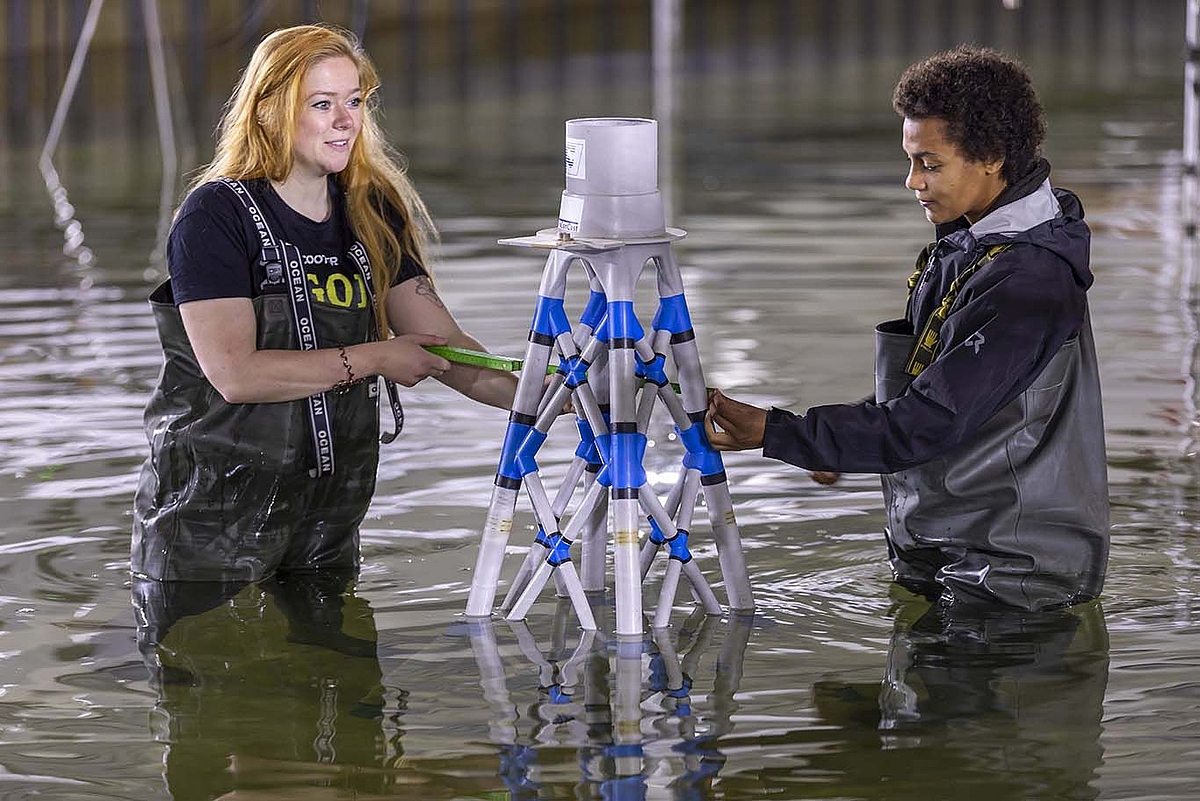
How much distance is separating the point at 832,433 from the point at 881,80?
13.9 m

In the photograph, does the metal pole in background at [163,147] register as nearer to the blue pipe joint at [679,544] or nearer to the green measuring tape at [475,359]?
the green measuring tape at [475,359]

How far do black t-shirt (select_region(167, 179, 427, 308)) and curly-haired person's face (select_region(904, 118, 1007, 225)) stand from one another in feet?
4.26

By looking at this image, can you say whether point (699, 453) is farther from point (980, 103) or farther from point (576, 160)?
point (980, 103)

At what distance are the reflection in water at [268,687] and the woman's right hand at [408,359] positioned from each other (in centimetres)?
57

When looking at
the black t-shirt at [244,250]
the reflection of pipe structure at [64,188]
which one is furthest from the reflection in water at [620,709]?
the reflection of pipe structure at [64,188]

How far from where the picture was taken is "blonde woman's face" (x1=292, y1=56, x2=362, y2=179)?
424 cm

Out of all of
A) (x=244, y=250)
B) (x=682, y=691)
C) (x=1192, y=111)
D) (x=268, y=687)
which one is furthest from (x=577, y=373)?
(x=1192, y=111)

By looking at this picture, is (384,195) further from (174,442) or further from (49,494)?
(49,494)

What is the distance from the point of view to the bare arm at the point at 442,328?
457 centimetres

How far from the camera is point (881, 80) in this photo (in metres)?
17.4

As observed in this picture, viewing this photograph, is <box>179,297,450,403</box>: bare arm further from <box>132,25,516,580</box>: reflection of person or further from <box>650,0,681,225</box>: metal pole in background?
<box>650,0,681,225</box>: metal pole in background

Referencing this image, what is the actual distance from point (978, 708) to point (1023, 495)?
0.51 meters

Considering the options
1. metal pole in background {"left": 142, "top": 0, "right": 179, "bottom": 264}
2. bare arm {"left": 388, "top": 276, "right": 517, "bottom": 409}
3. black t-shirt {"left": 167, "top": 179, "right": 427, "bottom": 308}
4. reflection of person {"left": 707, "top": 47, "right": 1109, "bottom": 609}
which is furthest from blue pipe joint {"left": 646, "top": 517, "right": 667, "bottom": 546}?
metal pole in background {"left": 142, "top": 0, "right": 179, "bottom": 264}

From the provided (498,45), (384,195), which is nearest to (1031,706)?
(384,195)
